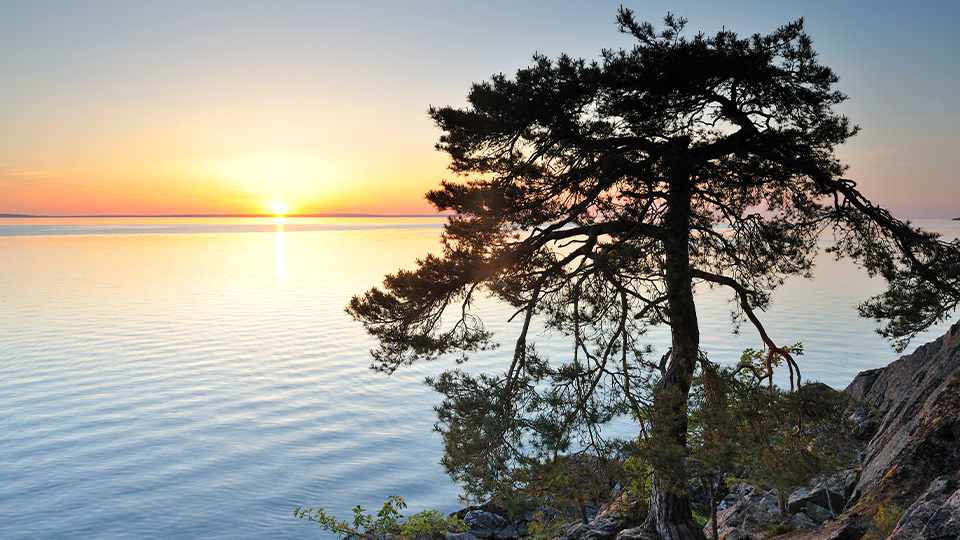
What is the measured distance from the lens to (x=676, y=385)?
9.54 m

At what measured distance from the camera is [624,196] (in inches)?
391

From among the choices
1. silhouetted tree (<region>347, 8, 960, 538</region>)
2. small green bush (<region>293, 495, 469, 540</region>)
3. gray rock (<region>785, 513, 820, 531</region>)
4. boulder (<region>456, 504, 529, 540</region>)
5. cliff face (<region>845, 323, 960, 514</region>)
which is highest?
silhouetted tree (<region>347, 8, 960, 538</region>)

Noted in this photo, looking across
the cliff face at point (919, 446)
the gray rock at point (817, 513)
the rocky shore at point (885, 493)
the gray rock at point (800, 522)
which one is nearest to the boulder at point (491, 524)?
the rocky shore at point (885, 493)

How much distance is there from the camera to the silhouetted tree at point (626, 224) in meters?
8.99

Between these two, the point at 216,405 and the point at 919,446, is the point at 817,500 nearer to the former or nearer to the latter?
the point at 919,446

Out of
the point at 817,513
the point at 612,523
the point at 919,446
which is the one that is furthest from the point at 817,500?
the point at 612,523

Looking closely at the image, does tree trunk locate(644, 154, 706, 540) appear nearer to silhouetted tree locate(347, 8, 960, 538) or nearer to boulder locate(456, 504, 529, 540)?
silhouetted tree locate(347, 8, 960, 538)

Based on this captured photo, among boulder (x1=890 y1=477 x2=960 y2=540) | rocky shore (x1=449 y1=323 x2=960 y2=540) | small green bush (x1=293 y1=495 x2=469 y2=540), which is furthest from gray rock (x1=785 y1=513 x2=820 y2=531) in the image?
small green bush (x1=293 y1=495 x2=469 y2=540)

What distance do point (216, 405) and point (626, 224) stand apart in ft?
61.6

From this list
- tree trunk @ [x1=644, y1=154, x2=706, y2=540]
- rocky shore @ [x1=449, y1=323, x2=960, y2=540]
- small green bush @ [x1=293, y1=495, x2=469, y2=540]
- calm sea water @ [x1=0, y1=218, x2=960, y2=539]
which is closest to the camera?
rocky shore @ [x1=449, y1=323, x2=960, y2=540]

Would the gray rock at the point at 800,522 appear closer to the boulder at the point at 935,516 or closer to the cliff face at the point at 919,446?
the cliff face at the point at 919,446

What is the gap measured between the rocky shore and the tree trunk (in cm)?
80

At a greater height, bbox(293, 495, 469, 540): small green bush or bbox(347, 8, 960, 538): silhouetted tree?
bbox(347, 8, 960, 538): silhouetted tree

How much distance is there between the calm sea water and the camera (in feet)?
50.3
